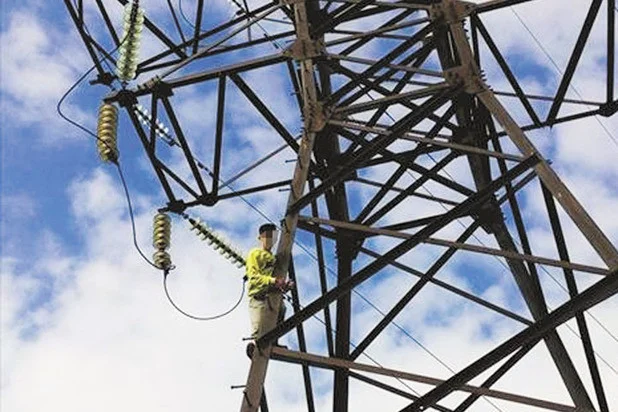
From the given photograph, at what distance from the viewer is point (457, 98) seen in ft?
33.0

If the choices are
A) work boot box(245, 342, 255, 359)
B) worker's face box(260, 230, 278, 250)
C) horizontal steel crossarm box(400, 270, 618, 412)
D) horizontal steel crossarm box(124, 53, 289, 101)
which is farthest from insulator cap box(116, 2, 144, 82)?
horizontal steel crossarm box(400, 270, 618, 412)

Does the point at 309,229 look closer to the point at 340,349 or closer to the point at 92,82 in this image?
the point at 340,349

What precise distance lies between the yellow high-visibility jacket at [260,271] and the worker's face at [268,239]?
8cm

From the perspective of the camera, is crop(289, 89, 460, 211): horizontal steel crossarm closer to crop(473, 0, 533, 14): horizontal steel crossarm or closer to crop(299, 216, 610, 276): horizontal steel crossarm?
crop(299, 216, 610, 276): horizontal steel crossarm

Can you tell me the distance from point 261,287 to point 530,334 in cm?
247

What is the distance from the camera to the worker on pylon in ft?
27.8

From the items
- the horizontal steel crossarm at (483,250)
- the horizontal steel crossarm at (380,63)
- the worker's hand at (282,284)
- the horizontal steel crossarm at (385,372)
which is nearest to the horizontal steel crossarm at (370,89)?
the horizontal steel crossarm at (380,63)

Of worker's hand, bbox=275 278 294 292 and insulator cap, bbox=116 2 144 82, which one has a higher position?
insulator cap, bbox=116 2 144 82

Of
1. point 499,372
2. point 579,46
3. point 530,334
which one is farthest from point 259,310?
point 579,46

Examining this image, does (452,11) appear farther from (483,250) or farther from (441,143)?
(483,250)

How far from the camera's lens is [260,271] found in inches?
342

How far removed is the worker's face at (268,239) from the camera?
8953mm

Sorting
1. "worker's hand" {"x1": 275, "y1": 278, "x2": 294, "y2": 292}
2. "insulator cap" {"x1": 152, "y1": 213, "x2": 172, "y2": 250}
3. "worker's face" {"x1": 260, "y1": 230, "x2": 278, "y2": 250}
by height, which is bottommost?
"worker's hand" {"x1": 275, "y1": 278, "x2": 294, "y2": 292}

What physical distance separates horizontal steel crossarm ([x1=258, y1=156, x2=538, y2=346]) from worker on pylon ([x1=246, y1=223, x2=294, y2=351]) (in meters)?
0.44
